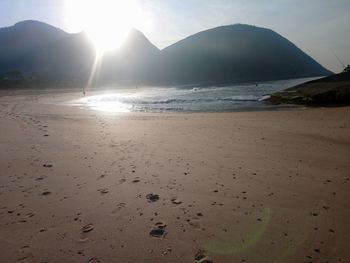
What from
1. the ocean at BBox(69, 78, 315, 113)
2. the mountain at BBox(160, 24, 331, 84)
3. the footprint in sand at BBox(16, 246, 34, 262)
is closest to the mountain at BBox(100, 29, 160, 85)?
the mountain at BBox(160, 24, 331, 84)

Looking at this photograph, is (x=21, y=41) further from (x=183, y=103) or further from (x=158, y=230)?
(x=158, y=230)

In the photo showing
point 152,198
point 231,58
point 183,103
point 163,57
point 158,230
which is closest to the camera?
point 158,230

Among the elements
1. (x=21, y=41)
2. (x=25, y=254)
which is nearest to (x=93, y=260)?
(x=25, y=254)

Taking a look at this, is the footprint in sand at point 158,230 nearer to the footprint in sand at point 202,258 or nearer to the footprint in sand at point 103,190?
the footprint in sand at point 202,258

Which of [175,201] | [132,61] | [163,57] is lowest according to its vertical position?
[175,201]

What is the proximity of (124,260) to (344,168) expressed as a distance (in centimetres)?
539

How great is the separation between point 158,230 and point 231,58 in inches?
6828

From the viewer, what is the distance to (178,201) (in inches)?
217

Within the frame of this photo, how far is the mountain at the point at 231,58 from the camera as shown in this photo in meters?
156

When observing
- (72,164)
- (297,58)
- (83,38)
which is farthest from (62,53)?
(72,164)

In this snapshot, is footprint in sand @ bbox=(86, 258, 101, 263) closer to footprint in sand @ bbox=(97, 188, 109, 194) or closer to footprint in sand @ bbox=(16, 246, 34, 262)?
footprint in sand @ bbox=(16, 246, 34, 262)

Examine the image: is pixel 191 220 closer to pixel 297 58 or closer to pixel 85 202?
pixel 85 202

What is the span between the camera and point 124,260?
155 inches

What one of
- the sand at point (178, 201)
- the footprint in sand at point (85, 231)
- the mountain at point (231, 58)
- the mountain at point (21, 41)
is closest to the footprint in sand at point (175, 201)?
the sand at point (178, 201)
